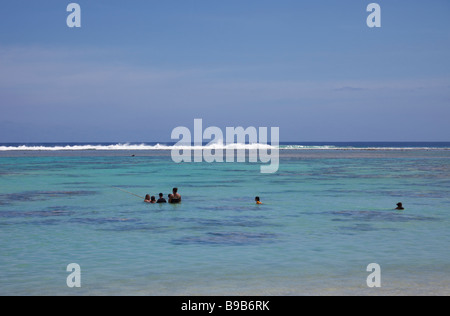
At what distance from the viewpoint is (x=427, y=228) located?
1847cm

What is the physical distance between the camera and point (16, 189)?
33344 mm

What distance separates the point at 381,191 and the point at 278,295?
21965mm

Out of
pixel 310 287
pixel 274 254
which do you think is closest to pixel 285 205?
pixel 274 254
